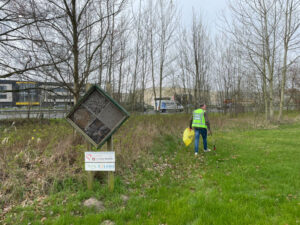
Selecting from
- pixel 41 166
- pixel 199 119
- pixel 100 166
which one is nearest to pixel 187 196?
pixel 100 166

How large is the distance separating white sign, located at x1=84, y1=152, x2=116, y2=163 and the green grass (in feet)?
1.96

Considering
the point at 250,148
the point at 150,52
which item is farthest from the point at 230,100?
the point at 250,148

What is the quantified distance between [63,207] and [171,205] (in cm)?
173

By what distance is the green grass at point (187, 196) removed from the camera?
2768 millimetres

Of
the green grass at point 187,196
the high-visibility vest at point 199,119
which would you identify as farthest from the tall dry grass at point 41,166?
the high-visibility vest at point 199,119

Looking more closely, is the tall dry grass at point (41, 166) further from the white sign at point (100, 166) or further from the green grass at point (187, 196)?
the white sign at point (100, 166)

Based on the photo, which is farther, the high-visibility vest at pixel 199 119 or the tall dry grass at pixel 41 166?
the high-visibility vest at pixel 199 119

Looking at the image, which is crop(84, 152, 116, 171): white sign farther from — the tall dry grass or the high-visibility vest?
the high-visibility vest

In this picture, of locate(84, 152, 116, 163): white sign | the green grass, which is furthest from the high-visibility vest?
locate(84, 152, 116, 163): white sign

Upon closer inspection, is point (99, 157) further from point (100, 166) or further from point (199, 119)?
Answer: point (199, 119)

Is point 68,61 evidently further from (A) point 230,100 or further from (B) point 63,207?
(A) point 230,100

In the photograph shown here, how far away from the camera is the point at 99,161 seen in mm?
3422

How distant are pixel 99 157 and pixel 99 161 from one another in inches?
2.8

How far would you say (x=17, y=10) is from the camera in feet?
20.3
